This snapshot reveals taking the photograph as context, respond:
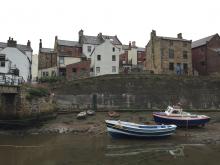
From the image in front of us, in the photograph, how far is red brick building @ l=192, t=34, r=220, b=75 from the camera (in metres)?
57.3

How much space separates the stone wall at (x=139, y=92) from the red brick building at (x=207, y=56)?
7523 millimetres

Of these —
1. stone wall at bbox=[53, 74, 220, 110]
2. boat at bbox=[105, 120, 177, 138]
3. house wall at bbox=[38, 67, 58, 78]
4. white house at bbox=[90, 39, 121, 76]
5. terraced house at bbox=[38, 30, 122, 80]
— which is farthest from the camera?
house wall at bbox=[38, 67, 58, 78]

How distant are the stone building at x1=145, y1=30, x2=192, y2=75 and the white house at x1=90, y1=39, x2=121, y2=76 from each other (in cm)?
763

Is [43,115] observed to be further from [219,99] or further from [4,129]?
[219,99]

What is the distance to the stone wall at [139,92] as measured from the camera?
4425cm

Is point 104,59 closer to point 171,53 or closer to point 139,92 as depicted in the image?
point 171,53

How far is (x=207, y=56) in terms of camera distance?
58.6 metres

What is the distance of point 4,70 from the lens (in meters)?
49.9

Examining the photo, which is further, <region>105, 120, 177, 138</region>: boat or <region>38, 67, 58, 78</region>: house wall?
<region>38, 67, 58, 78</region>: house wall

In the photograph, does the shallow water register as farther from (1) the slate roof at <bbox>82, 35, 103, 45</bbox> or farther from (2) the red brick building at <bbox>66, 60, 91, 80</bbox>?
(1) the slate roof at <bbox>82, 35, 103, 45</bbox>

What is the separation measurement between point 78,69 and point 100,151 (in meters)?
35.6

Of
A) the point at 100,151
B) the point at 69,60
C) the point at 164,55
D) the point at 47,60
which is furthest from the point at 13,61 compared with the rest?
the point at 100,151

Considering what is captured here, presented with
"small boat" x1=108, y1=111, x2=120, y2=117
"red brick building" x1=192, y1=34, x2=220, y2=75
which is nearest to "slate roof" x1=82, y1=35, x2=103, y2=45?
"red brick building" x1=192, y1=34, x2=220, y2=75

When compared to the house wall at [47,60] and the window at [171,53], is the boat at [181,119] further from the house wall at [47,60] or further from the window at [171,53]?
the house wall at [47,60]
